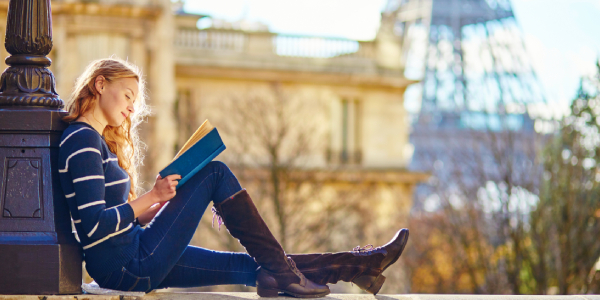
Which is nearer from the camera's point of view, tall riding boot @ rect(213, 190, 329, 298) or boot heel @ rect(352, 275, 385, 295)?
tall riding boot @ rect(213, 190, 329, 298)

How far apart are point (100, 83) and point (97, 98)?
0.09m

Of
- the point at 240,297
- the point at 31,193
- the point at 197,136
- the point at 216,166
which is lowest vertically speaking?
the point at 240,297

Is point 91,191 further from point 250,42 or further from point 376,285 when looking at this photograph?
point 250,42

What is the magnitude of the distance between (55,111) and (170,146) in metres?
16.4

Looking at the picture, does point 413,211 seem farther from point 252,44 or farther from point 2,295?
point 2,295

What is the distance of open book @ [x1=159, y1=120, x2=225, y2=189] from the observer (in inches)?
157

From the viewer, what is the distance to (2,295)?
3.89 m

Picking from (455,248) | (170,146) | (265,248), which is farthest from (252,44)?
(265,248)

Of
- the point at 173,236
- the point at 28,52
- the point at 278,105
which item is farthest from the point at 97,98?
the point at 278,105

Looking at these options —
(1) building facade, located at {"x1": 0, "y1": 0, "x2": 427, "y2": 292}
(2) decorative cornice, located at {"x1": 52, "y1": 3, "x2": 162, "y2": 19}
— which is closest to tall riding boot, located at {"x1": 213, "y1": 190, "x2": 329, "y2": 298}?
(1) building facade, located at {"x1": 0, "y1": 0, "x2": 427, "y2": 292}

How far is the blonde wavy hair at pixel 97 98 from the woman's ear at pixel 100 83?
0.02 metres

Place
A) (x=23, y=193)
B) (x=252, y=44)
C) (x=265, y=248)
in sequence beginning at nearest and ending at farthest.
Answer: (x=23, y=193) → (x=265, y=248) → (x=252, y=44)

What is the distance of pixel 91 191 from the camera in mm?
3760

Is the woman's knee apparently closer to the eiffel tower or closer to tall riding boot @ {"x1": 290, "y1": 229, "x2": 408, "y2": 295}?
tall riding boot @ {"x1": 290, "y1": 229, "x2": 408, "y2": 295}
